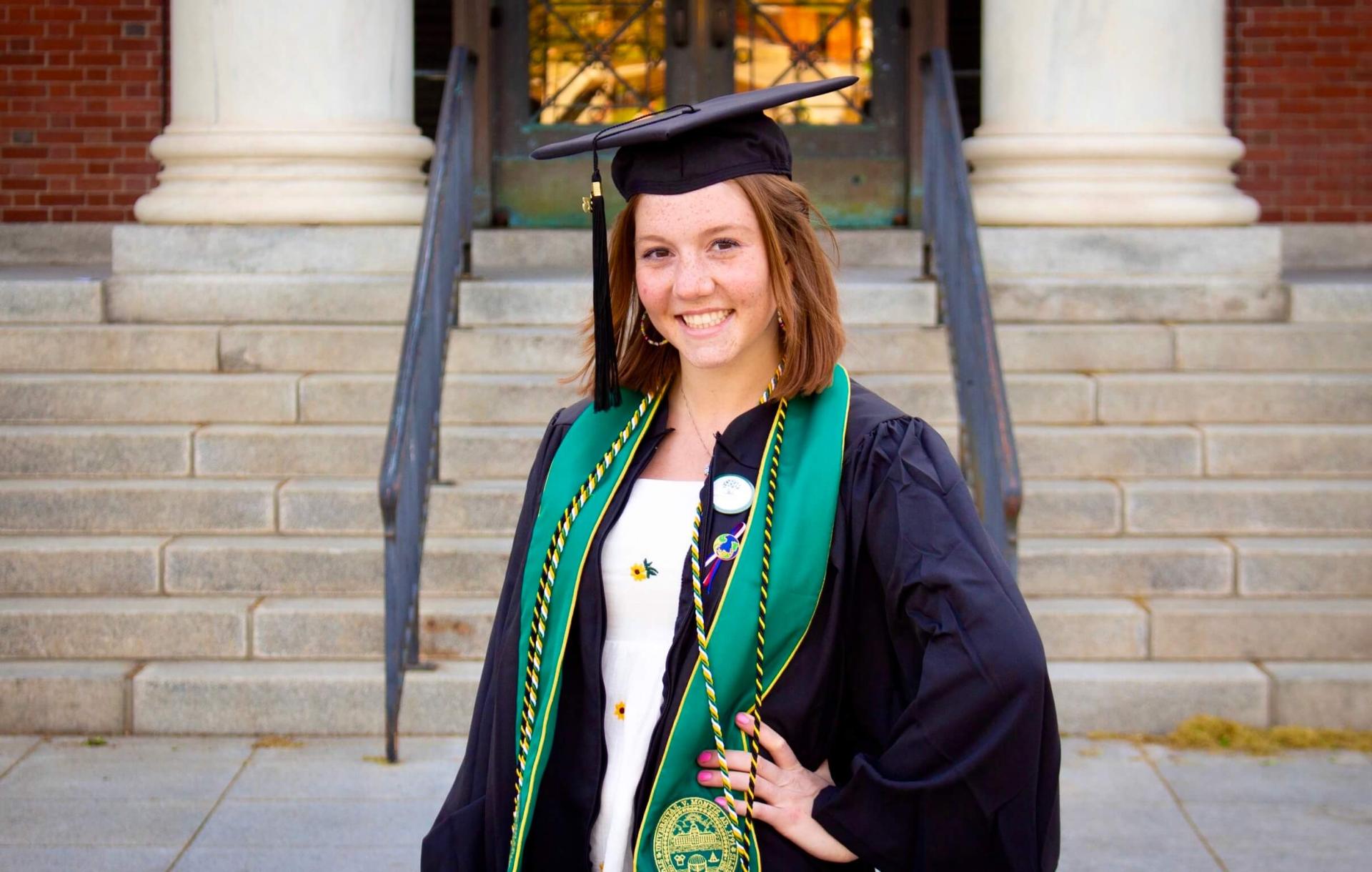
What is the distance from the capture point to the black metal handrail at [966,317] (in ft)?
17.6

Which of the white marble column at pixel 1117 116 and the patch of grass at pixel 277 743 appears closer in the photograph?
the patch of grass at pixel 277 743

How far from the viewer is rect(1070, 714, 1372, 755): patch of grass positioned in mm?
5352

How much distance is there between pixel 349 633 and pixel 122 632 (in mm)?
803

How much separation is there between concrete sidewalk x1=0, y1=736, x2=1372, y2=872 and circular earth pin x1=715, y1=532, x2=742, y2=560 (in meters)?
2.59

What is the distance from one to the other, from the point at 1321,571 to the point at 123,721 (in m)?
4.26

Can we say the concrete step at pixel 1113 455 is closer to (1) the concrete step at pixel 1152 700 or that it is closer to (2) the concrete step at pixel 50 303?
(1) the concrete step at pixel 1152 700

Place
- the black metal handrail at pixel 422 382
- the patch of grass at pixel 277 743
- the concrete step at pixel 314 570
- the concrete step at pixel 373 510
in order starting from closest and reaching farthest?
1. the black metal handrail at pixel 422 382
2. the patch of grass at pixel 277 743
3. the concrete step at pixel 314 570
4. the concrete step at pixel 373 510

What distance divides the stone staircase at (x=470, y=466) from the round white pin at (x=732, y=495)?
11.0ft

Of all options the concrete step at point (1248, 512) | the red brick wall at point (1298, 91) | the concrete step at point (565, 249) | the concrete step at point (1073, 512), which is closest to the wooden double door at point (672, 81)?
the concrete step at point (565, 249)

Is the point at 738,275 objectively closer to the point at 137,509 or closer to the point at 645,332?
the point at 645,332

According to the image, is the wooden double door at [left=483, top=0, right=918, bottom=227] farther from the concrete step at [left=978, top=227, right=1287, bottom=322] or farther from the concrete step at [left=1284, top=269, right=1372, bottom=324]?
the concrete step at [left=1284, top=269, right=1372, bottom=324]

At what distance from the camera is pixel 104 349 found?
22.9 feet

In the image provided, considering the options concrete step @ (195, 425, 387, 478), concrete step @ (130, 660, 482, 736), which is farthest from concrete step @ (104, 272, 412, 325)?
concrete step @ (130, 660, 482, 736)

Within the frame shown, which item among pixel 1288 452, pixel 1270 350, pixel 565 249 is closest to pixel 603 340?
pixel 1288 452
